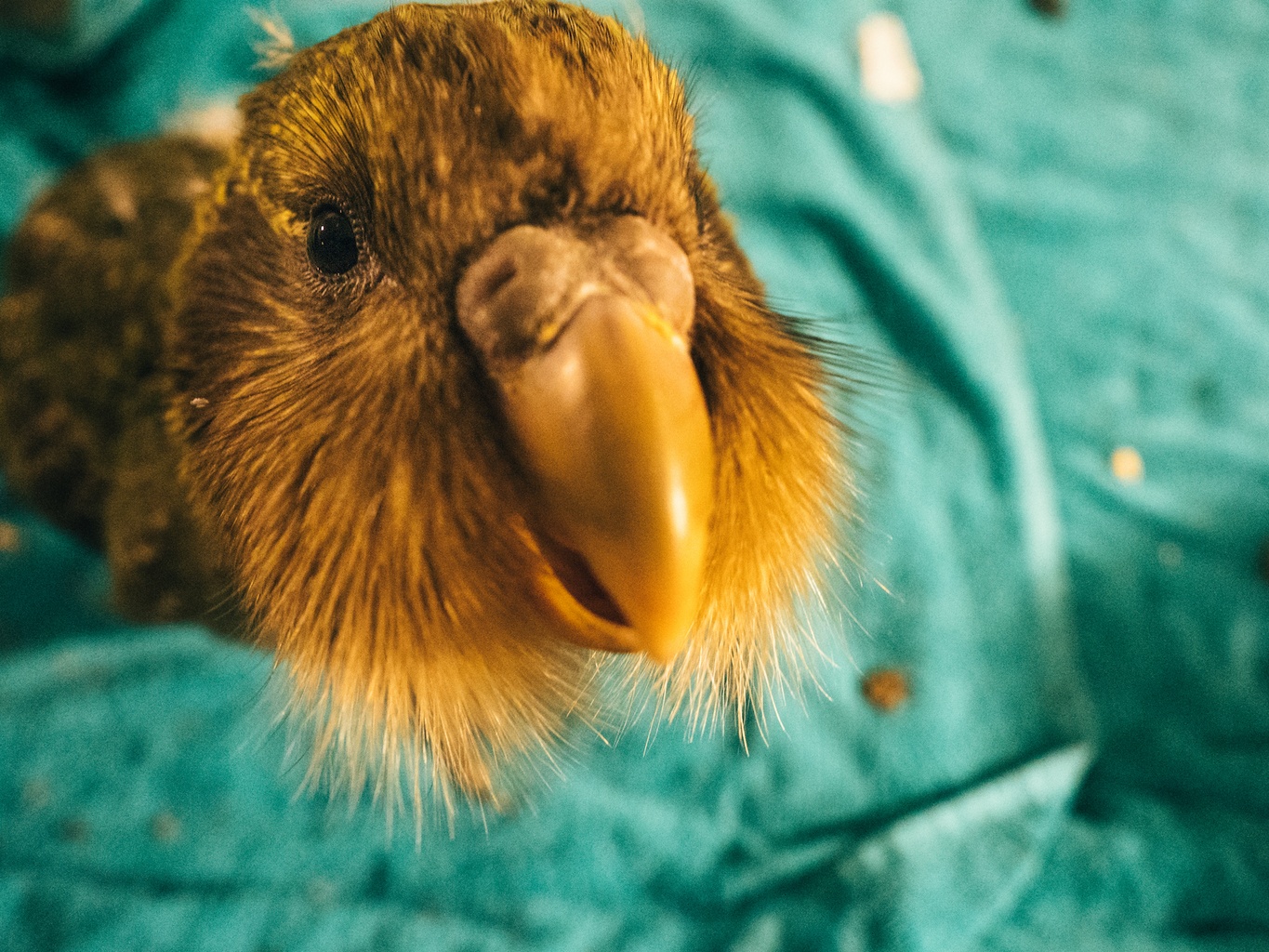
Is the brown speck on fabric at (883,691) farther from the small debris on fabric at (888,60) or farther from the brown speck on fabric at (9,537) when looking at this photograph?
the brown speck on fabric at (9,537)

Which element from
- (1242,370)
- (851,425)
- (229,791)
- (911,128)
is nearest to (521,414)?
(851,425)

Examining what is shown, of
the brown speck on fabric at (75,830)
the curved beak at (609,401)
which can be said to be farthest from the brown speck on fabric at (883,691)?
the brown speck on fabric at (75,830)

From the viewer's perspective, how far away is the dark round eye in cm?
43

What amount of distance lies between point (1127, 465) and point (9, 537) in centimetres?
159

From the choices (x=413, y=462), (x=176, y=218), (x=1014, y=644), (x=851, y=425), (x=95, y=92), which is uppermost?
(x=95, y=92)

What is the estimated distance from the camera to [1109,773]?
3.48 ft

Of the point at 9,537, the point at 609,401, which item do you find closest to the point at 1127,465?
the point at 609,401

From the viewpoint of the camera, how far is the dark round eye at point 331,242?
0.43m

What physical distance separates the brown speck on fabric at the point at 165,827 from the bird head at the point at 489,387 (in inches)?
21.5

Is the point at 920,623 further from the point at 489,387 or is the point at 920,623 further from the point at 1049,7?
the point at 1049,7

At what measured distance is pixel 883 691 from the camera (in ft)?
3.37

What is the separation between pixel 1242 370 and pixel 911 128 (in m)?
0.63

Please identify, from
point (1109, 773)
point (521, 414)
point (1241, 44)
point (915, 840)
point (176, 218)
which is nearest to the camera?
point (521, 414)

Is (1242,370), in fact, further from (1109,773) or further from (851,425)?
(851,425)
